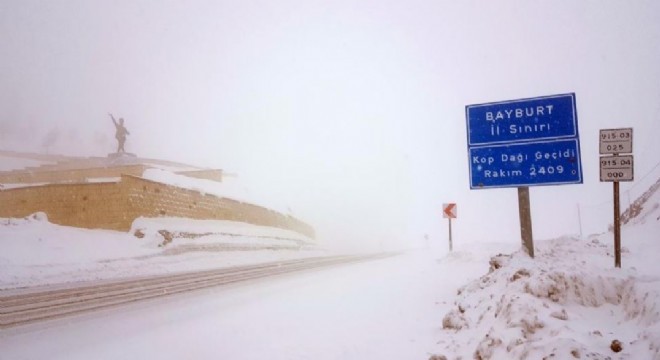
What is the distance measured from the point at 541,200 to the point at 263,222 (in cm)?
12250

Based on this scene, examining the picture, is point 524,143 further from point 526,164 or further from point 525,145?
point 526,164

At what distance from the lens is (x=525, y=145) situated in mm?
8242

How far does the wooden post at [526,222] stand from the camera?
26.4 feet

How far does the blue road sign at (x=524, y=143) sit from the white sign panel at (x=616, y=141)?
0.48 m

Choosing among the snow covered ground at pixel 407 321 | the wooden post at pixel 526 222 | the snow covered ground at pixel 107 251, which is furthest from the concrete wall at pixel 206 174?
the wooden post at pixel 526 222

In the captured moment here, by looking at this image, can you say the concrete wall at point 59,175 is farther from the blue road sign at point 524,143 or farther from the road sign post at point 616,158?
the road sign post at point 616,158

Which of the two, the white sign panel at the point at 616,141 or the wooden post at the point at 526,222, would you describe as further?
the wooden post at the point at 526,222

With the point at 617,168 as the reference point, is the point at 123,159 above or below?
above

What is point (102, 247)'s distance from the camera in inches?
714

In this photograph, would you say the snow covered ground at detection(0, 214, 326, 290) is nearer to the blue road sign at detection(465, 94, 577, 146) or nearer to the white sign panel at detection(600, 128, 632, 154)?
the blue road sign at detection(465, 94, 577, 146)

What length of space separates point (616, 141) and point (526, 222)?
→ 2395 mm

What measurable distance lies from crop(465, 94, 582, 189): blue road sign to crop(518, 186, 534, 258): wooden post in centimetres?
38

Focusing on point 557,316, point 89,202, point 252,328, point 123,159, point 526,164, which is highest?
point 123,159

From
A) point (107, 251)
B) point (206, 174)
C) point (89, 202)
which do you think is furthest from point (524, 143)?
point (206, 174)
